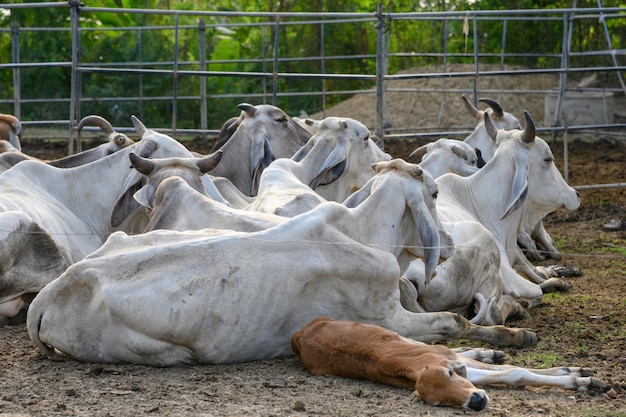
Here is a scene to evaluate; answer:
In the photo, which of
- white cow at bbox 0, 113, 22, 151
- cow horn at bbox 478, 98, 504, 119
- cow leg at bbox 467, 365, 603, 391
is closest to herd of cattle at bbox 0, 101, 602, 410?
cow leg at bbox 467, 365, 603, 391

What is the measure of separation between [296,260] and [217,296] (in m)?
0.41

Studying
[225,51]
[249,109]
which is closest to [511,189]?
[249,109]

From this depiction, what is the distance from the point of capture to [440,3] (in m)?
23.0

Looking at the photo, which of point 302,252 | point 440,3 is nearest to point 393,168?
point 302,252

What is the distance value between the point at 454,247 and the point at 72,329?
2.24 metres

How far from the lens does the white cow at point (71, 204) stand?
262 inches

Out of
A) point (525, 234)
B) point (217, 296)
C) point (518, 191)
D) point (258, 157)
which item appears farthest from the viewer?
point (525, 234)

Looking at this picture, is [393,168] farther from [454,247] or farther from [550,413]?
[550,413]

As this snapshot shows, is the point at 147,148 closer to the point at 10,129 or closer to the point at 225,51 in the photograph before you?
the point at 10,129

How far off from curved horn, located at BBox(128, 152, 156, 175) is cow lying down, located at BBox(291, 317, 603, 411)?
200cm

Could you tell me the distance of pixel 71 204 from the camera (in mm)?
7855

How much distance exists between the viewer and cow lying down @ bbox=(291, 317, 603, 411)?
14.6ft

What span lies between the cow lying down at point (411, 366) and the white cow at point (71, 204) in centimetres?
220

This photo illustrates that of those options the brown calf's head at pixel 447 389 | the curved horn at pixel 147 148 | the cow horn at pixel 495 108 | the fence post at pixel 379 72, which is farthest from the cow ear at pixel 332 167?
the brown calf's head at pixel 447 389
